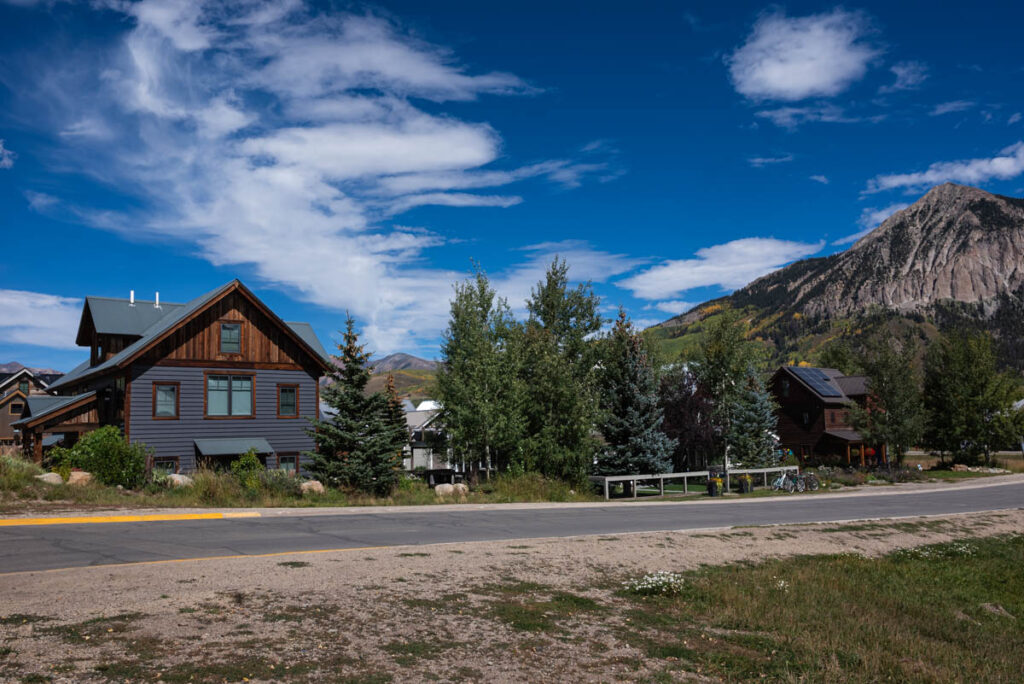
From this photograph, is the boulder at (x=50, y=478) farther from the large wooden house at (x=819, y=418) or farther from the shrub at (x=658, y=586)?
the large wooden house at (x=819, y=418)

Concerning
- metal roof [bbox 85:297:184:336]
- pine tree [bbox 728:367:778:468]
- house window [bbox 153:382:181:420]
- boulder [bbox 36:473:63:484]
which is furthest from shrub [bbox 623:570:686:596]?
pine tree [bbox 728:367:778:468]

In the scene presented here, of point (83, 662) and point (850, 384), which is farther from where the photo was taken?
point (850, 384)

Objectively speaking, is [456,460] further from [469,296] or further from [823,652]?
[823,652]

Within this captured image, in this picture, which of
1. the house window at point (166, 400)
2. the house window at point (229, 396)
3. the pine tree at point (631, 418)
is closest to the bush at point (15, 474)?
the house window at point (166, 400)

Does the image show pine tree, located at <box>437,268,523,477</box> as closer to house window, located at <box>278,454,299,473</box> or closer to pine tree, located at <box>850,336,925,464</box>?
house window, located at <box>278,454,299,473</box>

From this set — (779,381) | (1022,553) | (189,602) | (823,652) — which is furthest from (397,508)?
(779,381)

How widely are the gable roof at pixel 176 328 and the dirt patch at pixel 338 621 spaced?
2079 cm

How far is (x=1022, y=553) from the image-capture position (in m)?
18.3

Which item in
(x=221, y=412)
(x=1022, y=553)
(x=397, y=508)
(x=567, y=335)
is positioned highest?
(x=567, y=335)

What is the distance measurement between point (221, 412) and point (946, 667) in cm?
2908

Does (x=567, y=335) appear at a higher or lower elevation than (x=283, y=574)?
higher

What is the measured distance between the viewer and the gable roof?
29084mm

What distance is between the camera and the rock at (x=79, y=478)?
20547 mm

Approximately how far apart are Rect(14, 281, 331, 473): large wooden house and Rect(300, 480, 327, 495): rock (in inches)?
338
